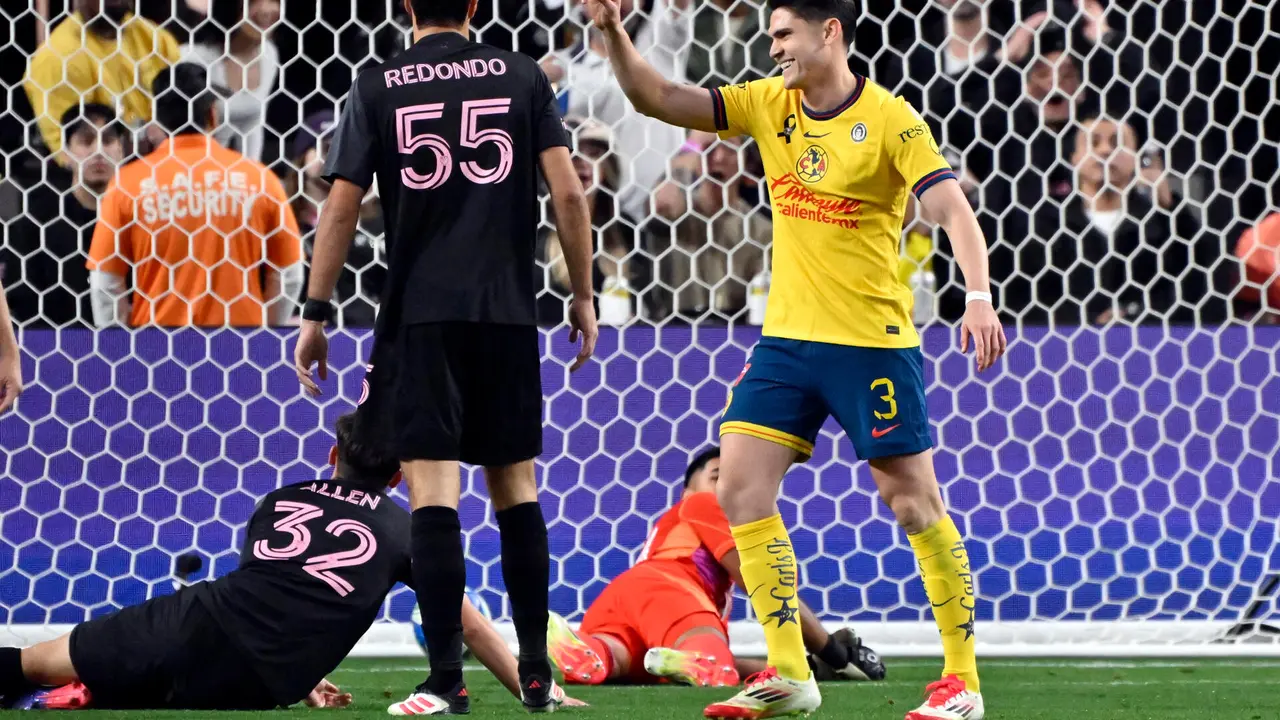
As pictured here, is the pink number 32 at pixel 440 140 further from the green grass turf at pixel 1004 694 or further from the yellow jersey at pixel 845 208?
the green grass turf at pixel 1004 694

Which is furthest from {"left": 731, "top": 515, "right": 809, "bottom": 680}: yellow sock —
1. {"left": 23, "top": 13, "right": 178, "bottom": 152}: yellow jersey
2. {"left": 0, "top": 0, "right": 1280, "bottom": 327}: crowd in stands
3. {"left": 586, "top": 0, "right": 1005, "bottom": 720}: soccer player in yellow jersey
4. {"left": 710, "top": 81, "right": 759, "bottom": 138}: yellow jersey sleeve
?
{"left": 23, "top": 13, "right": 178, "bottom": 152}: yellow jersey

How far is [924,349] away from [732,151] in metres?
0.95

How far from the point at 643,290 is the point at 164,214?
1.60m

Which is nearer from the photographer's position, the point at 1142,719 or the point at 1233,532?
the point at 1142,719

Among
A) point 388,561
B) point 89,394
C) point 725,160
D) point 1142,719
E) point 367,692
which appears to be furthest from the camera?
point 725,160

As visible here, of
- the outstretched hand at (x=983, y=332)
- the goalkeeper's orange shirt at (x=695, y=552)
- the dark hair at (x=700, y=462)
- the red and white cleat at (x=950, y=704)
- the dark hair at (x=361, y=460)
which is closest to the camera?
the outstretched hand at (x=983, y=332)

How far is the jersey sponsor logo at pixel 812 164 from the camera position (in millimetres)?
3561

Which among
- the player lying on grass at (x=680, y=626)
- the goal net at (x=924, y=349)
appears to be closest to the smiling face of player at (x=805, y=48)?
the player lying on grass at (x=680, y=626)

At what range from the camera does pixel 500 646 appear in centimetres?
379

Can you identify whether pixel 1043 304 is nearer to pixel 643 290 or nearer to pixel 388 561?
pixel 643 290

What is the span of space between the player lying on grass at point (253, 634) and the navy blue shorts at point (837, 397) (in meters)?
0.77

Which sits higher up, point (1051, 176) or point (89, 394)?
point (1051, 176)

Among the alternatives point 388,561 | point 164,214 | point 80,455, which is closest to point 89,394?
point 80,455

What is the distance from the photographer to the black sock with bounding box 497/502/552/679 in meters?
3.58
